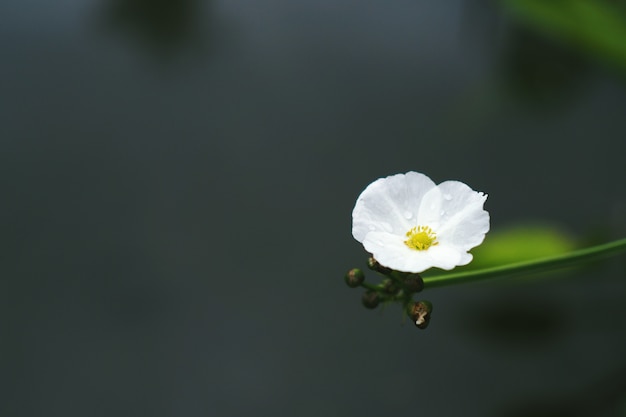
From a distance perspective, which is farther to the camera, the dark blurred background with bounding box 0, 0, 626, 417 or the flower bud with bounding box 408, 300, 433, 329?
the dark blurred background with bounding box 0, 0, 626, 417

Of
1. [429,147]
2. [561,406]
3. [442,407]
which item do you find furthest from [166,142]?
[561,406]

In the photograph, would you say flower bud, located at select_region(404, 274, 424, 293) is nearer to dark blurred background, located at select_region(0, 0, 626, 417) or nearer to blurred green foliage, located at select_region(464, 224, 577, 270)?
blurred green foliage, located at select_region(464, 224, 577, 270)

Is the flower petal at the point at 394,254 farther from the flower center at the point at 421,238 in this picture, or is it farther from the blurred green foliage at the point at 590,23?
the blurred green foliage at the point at 590,23

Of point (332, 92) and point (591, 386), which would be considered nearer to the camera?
point (591, 386)

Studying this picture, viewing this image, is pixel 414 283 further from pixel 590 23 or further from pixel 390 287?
pixel 590 23

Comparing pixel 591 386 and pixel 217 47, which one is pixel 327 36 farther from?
pixel 591 386

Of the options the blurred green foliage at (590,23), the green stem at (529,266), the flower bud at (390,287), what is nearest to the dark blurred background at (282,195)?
the blurred green foliage at (590,23)

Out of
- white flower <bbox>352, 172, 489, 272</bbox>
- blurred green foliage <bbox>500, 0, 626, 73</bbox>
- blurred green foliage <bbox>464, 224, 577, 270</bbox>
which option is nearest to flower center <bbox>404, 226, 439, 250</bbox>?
white flower <bbox>352, 172, 489, 272</bbox>
